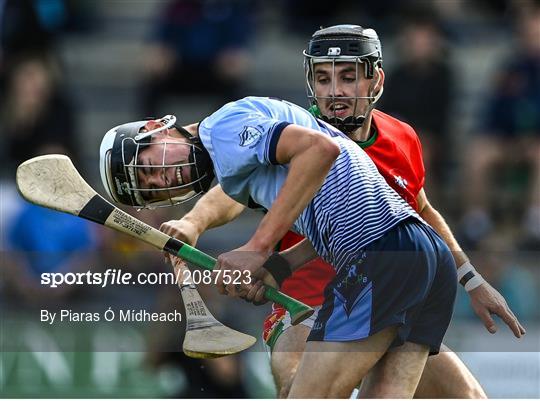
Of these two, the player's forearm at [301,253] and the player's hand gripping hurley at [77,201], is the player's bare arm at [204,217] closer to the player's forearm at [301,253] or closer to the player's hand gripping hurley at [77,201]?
the player's hand gripping hurley at [77,201]

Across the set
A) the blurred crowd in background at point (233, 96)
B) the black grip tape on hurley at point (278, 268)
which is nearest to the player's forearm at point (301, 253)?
the black grip tape on hurley at point (278, 268)

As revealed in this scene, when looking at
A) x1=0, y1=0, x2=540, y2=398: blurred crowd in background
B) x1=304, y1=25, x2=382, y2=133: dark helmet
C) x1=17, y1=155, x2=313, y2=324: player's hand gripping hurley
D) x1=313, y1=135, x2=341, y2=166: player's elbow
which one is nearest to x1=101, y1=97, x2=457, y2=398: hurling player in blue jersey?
x1=313, y1=135, x2=341, y2=166: player's elbow

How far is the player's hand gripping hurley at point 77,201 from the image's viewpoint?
14.5 feet

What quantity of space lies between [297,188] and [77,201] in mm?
917

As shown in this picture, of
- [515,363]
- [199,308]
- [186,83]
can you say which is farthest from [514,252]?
[199,308]

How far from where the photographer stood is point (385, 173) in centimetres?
455

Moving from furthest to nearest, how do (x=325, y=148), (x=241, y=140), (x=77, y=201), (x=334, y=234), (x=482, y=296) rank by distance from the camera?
(x=482, y=296)
(x=77, y=201)
(x=334, y=234)
(x=241, y=140)
(x=325, y=148)

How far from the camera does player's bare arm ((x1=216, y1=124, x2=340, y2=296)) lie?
3945 mm

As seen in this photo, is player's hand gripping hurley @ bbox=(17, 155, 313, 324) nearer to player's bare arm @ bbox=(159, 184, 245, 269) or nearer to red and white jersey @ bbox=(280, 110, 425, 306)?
player's bare arm @ bbox=(159, 184, 245, 269)

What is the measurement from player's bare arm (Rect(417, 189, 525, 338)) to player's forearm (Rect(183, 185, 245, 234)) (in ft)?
2.24

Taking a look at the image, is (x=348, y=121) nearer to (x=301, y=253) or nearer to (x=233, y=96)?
(x=301, y=253)

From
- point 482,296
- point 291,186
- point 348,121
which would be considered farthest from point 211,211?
point 482,296

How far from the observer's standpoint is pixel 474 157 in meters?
8.18

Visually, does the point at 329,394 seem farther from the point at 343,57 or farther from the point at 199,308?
the point at 343,57
